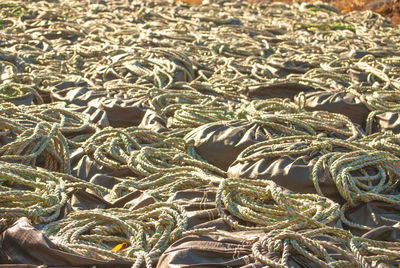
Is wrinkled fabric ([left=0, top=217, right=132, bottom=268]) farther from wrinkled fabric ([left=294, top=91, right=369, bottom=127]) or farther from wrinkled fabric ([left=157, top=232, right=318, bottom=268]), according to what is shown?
wrinkled fabric ([left=294, top=91, right=369, bottom=127])

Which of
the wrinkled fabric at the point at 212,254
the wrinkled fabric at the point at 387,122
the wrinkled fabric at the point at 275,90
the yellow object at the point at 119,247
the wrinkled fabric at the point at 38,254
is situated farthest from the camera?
the wrinkled fabric at the point at 275,90

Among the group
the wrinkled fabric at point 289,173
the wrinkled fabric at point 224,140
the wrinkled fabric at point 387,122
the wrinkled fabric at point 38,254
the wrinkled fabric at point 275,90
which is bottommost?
the wrinkled fabric at point 275,90

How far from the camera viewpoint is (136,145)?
3619mm

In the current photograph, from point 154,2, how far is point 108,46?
5689 mm

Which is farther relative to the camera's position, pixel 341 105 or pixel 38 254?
pixel 341 105

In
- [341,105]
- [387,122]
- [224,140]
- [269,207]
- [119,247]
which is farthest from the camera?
[341,105]

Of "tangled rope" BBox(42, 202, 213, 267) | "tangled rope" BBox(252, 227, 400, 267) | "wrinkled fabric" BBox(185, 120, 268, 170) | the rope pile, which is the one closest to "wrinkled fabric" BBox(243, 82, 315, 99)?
the rope pile

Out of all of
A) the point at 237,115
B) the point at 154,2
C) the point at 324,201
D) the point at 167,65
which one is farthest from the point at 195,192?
the point at 154,2

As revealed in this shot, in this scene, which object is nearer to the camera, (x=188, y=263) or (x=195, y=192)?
(x=188, y=263)

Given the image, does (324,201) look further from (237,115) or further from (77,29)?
(77,29)

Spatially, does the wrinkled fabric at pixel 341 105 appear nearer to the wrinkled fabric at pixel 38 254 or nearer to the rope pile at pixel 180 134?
the rope pile at pixel 180 134

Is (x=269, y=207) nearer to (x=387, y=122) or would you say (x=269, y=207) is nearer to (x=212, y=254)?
(x=212, y=254)

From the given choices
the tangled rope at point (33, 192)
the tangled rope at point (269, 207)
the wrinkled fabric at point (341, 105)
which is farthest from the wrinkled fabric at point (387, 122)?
the tangled rope at point (33, 192)

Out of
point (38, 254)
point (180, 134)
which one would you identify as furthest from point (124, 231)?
point (180, 134)
